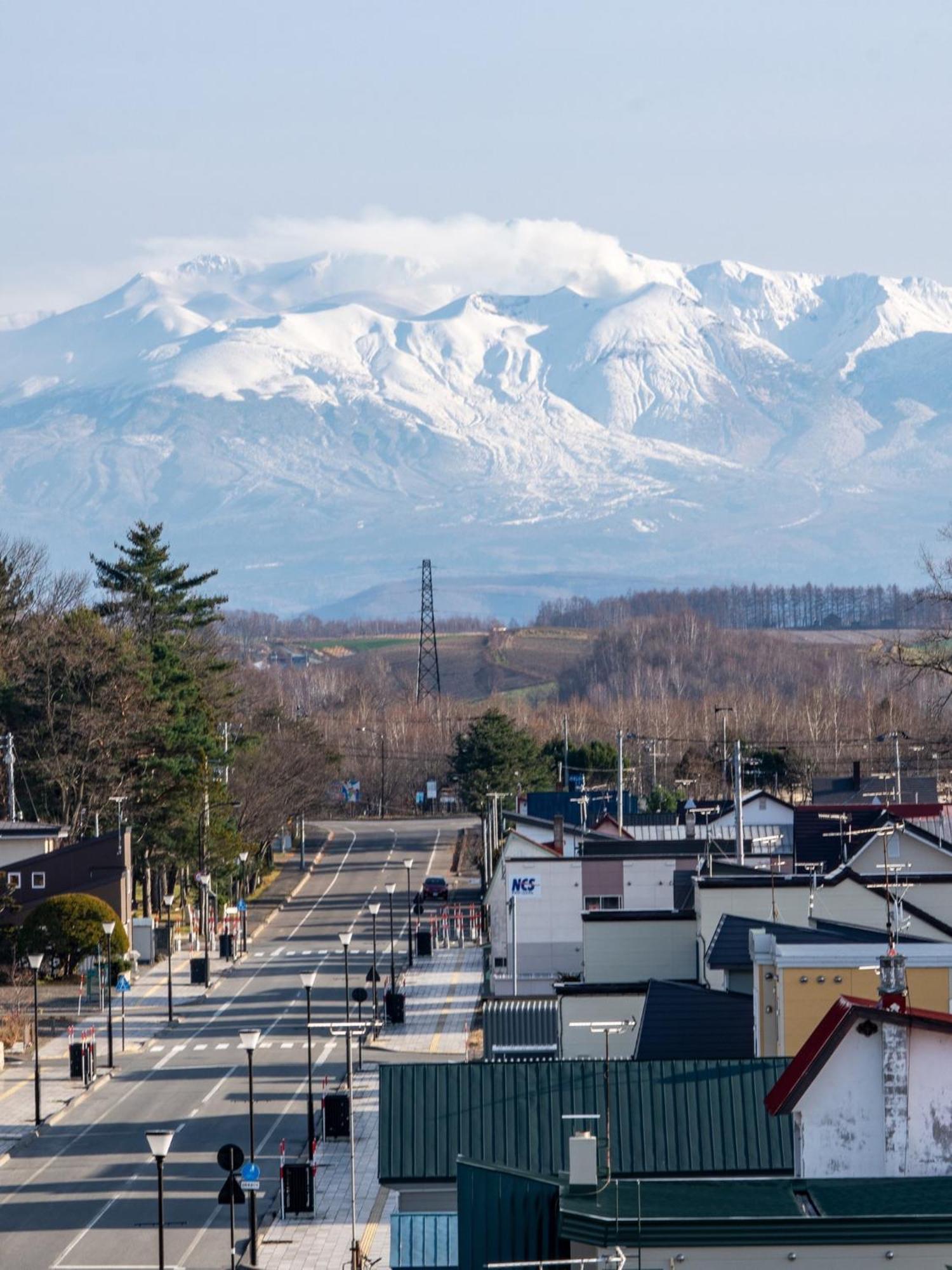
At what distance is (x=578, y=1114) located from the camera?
26.5m

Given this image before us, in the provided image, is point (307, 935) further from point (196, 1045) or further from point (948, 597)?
point (948, 597)

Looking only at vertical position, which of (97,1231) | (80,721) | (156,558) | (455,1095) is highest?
(156,558)

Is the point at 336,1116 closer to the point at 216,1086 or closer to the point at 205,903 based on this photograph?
the point at 216,1086

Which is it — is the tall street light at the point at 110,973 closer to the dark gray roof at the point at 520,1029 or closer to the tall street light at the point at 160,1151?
the dark gray roof at the point at 520,1029

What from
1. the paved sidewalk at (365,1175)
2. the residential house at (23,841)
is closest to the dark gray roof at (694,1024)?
the paved sidewalk at (365,1175)

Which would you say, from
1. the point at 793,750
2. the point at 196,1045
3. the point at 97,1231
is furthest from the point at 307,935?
the point at 793,750

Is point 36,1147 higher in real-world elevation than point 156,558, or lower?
lower

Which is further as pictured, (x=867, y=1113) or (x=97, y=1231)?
(x=97, y=1231)

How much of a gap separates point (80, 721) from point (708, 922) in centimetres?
3950

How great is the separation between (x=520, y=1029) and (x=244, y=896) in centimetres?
4485

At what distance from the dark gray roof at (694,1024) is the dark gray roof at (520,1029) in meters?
8.20

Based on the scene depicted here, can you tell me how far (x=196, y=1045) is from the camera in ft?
176

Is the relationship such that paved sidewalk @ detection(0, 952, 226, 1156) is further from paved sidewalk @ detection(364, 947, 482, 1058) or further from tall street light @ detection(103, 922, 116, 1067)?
paved sidewalk @ detection(364, 947, 482, 1058)

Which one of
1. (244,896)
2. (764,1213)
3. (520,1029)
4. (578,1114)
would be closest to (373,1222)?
(578,1114)
